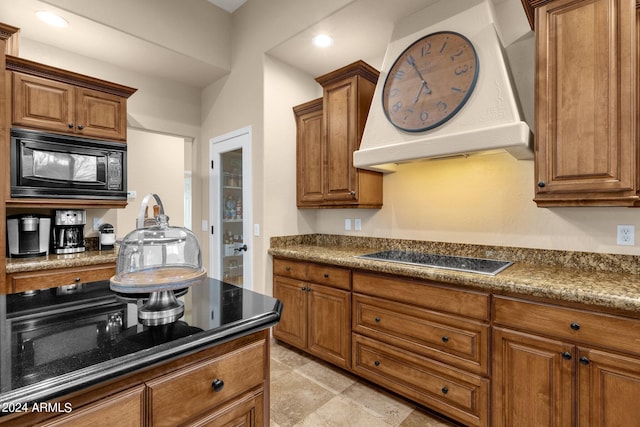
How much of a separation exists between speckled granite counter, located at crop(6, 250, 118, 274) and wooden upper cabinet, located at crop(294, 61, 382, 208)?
199 cm

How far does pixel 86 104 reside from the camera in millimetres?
2906

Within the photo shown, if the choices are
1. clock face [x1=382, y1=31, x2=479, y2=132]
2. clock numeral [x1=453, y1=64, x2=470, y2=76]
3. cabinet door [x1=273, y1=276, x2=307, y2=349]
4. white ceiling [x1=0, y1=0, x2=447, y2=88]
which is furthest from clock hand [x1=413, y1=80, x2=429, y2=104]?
cabinet door [x1=273, y1=276, x2=307, y2=349]

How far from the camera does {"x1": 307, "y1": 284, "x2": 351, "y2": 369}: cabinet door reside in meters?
2.49

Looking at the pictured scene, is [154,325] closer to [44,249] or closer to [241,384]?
[241,384]

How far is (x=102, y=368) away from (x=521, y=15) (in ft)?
10.2

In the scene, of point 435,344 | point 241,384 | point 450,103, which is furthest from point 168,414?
point 450,103

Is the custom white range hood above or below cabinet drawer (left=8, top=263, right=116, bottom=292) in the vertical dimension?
above

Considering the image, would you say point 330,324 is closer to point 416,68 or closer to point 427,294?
point 427,294

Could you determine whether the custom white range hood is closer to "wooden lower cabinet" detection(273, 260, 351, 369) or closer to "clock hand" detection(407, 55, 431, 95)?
"clock hand" detection(407, 55, 431, 95)

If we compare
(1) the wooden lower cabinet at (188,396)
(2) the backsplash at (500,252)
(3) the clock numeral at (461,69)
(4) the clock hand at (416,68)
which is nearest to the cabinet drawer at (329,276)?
(2) the backsplash at (500,252)

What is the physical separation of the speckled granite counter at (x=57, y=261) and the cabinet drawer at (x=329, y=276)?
1.70 meters

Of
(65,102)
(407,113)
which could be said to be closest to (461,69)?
(407,113)

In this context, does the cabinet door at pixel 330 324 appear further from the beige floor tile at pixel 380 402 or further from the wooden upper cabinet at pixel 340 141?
the wooden upper cabinet at pixel 340 141

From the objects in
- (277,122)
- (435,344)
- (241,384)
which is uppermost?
(277,122)
